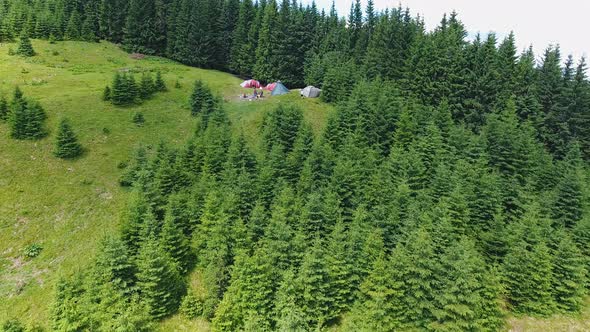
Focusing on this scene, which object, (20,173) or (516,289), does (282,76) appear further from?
(516,289)

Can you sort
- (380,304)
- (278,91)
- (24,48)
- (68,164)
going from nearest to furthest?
(380,304), (68,164), (278,91), (24,48)

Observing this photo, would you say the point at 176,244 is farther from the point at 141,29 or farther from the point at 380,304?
the point at 141,29

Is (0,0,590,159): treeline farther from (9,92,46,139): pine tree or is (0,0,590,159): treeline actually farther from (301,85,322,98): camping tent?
(9,92,46,139): pine tree

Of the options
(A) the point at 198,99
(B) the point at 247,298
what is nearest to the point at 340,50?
(A) the point at 198,99

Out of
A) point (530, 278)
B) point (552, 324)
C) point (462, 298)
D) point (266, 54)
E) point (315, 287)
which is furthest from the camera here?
point (266, 54)

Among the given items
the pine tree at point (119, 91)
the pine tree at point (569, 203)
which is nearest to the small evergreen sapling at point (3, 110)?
the pine tree at point (119, 91)

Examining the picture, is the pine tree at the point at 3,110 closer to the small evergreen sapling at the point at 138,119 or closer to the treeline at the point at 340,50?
the small evergreen sapling at the point at 138,119

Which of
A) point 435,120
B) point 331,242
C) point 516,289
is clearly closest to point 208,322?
point 331,242
